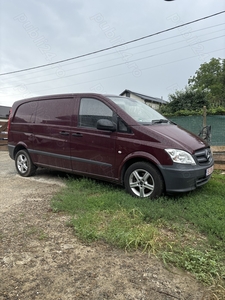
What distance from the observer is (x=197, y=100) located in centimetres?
1853

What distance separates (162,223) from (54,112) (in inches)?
125

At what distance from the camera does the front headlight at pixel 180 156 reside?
11.4ft

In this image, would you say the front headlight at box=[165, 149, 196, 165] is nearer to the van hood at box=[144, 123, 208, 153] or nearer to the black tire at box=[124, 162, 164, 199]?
the van hood at box=[144, 123, 208, 153]

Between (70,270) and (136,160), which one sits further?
(136,160)

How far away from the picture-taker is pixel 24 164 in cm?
557

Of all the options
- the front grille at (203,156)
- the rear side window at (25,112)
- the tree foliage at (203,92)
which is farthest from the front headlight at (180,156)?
the tree foliage at (203,92)

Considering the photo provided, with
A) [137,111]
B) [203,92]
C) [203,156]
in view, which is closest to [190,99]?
[203,92]

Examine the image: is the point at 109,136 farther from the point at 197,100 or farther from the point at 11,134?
the point at 197,100

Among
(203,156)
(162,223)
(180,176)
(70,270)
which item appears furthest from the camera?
(203,156)

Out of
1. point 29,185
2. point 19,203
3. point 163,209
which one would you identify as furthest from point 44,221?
point 29,185

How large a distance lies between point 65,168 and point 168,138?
218 cm

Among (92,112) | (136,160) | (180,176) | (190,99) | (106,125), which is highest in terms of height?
(190,99)

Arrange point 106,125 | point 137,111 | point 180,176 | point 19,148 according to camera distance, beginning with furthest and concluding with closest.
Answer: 1. point 19,148
2. point 137,111
3. point 106,125
4. point 180,176

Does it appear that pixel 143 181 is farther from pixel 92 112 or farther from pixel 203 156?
pixel 92 112
